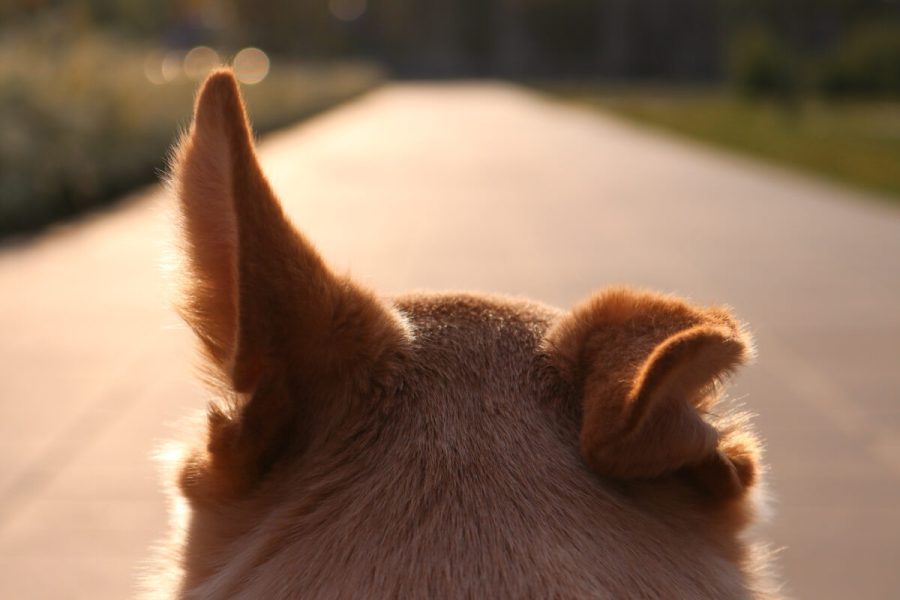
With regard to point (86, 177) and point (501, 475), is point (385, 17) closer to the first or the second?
point (86, 177)

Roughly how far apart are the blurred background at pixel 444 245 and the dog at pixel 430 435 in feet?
0.58

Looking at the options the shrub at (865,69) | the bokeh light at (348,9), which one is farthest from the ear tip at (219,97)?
the bokeh light at (348,9)

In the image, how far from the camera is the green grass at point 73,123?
44.9ft

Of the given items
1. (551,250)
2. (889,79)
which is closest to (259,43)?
(889,79)

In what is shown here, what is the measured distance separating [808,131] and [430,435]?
33.8 meters

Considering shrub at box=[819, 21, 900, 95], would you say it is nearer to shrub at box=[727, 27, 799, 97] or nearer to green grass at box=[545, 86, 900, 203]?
green grass at box=[545, 86, 900, 203]

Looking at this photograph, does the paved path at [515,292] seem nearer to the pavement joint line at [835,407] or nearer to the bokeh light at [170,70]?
the pavement joint line at [835,407]

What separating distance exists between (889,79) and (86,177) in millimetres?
38035

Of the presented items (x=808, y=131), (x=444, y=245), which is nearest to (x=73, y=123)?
(x=444, y=245)

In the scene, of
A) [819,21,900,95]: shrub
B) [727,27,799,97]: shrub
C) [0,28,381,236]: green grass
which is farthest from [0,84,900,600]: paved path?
[819,21,900,95]: shrub

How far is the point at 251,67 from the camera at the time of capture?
41.2 meters

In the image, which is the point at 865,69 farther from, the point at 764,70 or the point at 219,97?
the point at 219,97

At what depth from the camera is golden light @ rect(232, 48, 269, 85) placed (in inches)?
1404

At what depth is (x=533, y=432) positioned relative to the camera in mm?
1438
